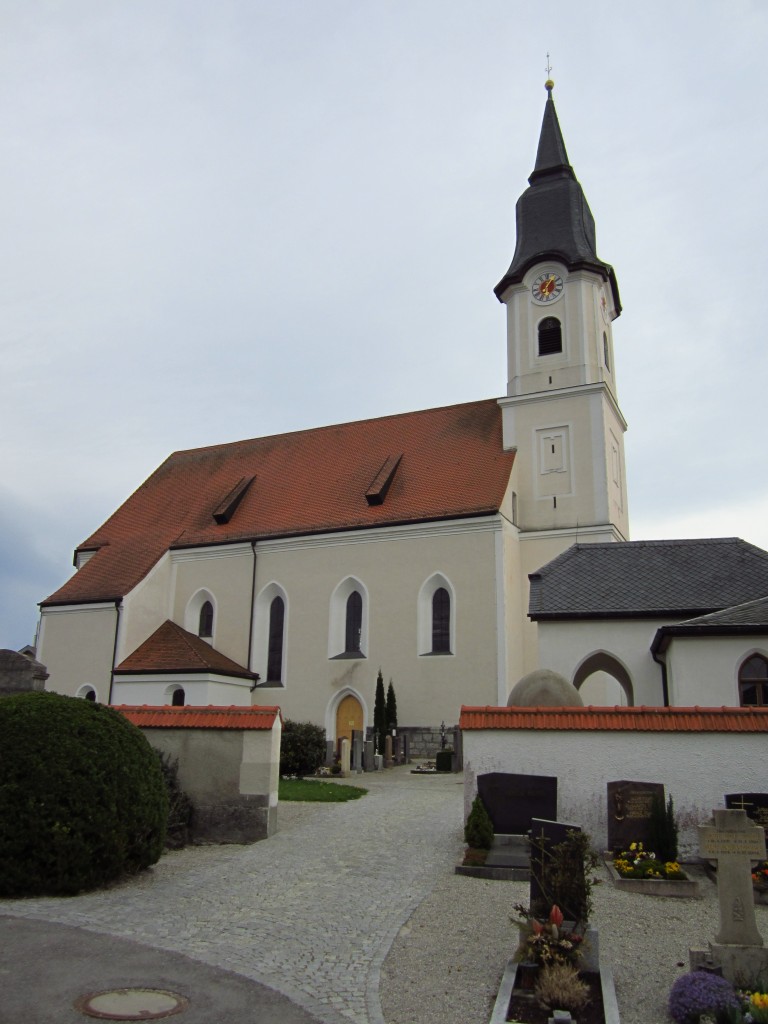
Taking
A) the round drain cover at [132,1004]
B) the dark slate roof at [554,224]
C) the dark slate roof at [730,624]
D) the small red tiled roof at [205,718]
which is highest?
the dark slate roof at [554,224]

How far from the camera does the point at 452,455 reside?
94.6ft

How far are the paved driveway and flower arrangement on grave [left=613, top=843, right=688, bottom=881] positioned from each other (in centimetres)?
202

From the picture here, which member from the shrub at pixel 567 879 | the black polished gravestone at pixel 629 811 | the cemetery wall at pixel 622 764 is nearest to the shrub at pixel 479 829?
the cemetery wall at pixel 622 764

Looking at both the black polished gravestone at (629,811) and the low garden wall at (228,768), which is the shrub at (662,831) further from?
the low garden wall at (228,768)

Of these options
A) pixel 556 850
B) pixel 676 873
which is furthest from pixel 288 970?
pixel 676 873

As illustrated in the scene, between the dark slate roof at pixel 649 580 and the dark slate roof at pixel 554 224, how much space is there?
12.0 meters

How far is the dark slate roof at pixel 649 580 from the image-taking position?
61.7 ft

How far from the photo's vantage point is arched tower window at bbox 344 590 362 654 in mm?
27266

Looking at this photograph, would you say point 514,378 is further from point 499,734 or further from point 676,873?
point 676,873

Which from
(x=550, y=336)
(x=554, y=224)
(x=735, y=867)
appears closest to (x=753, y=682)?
(x=735, y=867)

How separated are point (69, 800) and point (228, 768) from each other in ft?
10.8

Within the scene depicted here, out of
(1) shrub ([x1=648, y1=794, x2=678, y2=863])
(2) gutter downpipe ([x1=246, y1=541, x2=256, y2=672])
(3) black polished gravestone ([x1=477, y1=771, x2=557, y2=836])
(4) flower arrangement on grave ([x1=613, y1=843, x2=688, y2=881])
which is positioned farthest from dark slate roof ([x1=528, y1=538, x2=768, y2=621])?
(2) gutter downpipe ([x1=246, y1=541, x2=256, y2=672])

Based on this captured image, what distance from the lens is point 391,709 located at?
24.6 m

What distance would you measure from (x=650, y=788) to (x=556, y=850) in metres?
3.97
